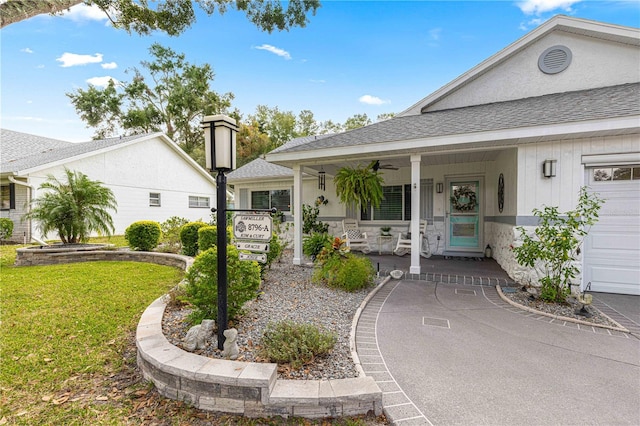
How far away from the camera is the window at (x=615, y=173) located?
4.36 meters

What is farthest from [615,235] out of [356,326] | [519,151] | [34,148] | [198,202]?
[34,148]

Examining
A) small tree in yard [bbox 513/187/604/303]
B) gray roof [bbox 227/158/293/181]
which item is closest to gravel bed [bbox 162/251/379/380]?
small tree in yard [bbox 513/187/604/303]

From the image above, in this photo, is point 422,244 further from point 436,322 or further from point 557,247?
point 436,322

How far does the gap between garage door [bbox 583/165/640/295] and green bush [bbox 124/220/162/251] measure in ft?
31.0

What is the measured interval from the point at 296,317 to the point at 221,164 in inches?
77.0

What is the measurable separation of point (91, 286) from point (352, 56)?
9.84 meters

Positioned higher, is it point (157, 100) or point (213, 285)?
point (157, 100)

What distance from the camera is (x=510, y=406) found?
6.51 ft

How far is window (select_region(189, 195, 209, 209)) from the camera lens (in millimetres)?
16516

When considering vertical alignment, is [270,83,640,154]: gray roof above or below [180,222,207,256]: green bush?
above

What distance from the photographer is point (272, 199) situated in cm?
1045

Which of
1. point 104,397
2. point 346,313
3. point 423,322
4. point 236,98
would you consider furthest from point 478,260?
point 236,98

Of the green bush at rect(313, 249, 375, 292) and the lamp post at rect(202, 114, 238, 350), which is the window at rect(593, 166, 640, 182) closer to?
the green bush at rect(313, 249, 375, 292)

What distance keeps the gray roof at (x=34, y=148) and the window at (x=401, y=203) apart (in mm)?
11863
